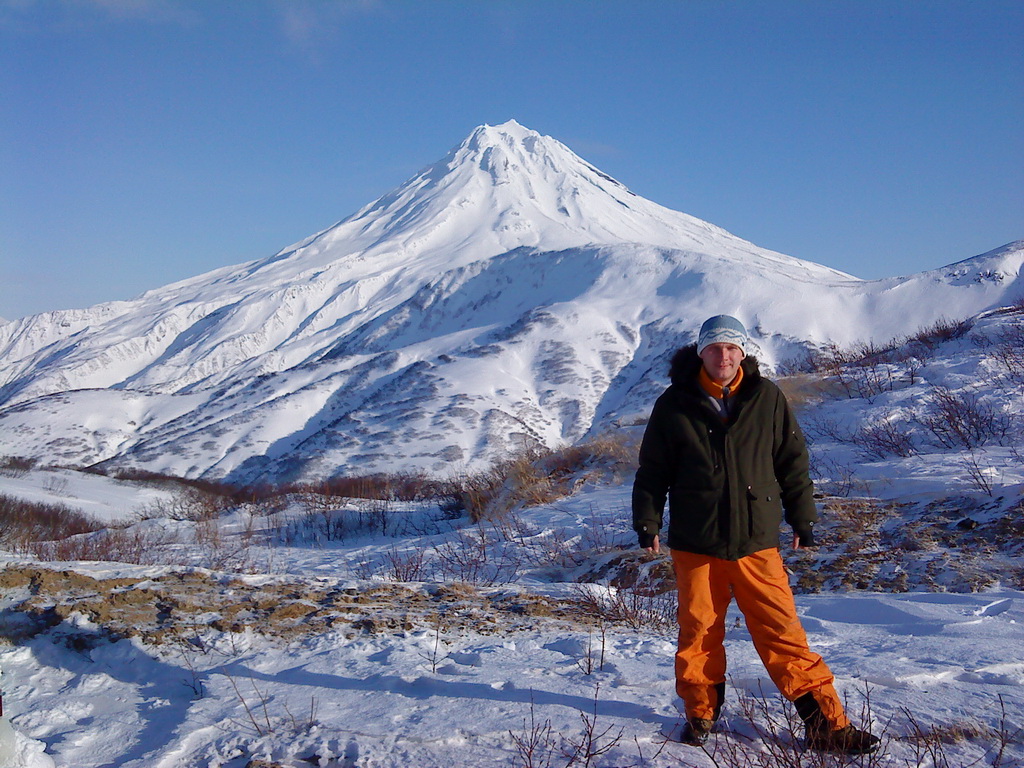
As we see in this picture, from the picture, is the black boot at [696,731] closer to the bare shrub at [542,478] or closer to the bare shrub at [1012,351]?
the bare shrub at [542,478]

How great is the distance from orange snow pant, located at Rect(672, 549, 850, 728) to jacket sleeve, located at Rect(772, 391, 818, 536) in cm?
22

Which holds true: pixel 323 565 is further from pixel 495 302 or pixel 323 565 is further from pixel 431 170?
pixel 431 170

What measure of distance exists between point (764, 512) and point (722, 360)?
610mm

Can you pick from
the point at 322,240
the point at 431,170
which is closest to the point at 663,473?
the point at 322,240

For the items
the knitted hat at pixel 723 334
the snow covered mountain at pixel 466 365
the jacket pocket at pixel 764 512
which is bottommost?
the jacket pocket at pixel 764 512

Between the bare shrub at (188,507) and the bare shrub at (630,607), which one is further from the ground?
the bare shrub at (630,607)

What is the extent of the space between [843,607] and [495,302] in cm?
7291

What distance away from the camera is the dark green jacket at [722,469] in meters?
2.88

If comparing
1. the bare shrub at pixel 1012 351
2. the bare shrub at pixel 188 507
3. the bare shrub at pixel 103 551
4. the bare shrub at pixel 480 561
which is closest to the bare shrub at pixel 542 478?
the bare shrub at pixel 480 561

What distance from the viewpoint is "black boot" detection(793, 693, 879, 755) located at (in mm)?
2463

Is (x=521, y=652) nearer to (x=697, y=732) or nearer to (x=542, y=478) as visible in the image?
(x=697, y=732)

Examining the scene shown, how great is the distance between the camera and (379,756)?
8.54 ft

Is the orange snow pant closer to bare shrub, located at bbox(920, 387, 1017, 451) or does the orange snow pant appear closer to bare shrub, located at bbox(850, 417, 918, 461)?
bare shrub, located at bbox(920, 387, 1017, 451)

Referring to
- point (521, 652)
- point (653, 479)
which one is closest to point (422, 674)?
point (521, 652)
